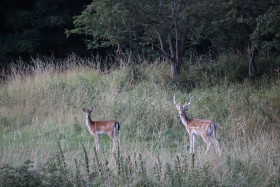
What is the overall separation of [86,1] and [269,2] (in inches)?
500

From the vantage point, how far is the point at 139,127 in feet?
31.6

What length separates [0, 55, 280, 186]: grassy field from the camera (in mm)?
5855

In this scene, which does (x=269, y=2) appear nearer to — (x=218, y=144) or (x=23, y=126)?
(x=218, y=144)

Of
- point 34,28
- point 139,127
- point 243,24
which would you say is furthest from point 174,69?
point 34,28

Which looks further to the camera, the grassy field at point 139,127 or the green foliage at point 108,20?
the green foliage at point 108,20

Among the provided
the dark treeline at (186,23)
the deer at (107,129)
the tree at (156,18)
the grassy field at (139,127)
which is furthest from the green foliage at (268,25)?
the deer at (107,129)

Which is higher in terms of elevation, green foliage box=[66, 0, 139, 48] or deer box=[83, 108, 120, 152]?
green foliage box=[66, 0, 139, 48]

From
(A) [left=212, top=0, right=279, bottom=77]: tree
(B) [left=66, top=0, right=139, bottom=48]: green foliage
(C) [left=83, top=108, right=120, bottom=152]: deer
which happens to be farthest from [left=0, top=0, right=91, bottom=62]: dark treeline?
(C) [left=83, top=108, right=120, bottom=152]: deer

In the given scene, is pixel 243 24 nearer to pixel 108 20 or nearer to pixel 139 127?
pixel 108 20

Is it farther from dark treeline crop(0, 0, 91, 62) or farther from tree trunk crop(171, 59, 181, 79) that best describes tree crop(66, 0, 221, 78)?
dark treeline crop(0, 0, 91, 62)

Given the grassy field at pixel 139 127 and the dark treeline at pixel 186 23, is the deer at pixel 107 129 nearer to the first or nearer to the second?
the grassy field at pixel 139 127

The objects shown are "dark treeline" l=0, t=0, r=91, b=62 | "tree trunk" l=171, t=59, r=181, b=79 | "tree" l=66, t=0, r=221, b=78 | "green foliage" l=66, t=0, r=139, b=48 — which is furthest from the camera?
"dark treeline" l=0, t=0, r=91, b=62

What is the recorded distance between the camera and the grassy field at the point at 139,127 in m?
5.86

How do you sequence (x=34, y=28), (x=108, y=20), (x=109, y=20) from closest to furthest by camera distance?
(x=109, y=20) → (x=108, y=20) → (x=34, y=28)
